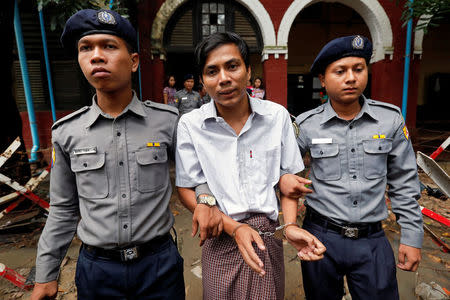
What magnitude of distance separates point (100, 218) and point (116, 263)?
258 mm

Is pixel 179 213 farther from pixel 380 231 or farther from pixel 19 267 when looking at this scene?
pixel 380 231

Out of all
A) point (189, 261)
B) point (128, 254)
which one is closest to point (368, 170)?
point (128, 254)

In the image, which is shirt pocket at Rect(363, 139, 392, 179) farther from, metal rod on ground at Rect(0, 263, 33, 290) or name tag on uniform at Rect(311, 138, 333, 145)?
metal rod on ground at Rect(0, 263, 33, 290)

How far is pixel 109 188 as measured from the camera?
4.52ft

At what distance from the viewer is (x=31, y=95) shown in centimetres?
604

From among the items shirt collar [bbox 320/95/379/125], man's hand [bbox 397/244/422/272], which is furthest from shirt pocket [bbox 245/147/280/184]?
man's hand [bbox 397/244/422/272]

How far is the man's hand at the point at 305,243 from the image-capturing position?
107 centimetres

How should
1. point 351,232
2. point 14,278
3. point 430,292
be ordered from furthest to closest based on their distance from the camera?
point 14,278, point 430,292, point 351,232

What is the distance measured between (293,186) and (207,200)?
437 mm

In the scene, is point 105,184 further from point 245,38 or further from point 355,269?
point 245,38

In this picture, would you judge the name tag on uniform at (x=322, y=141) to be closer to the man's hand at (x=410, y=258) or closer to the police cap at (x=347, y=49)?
the police cap at (x=347, y=49)

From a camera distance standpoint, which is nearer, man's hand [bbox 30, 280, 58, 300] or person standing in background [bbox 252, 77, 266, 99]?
man's hand [bbox 30, 280, 58, 300]

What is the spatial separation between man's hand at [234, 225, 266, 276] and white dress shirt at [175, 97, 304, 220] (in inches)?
6.9

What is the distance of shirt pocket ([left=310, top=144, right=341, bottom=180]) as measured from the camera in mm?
1665
